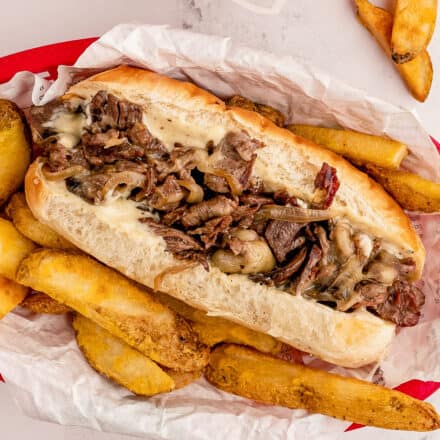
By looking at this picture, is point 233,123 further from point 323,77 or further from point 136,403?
point 136,403

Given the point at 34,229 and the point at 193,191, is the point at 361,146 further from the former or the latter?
the point at 34,229

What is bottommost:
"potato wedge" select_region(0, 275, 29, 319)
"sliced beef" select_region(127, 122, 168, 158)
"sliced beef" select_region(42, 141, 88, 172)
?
"potato wedge" select_region(0, 275, 29, 319)

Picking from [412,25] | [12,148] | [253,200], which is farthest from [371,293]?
[12,148]

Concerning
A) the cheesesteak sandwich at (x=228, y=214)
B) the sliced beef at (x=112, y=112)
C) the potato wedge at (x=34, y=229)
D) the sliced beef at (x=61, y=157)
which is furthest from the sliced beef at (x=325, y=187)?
the potato wedge at (x=34, y=229)

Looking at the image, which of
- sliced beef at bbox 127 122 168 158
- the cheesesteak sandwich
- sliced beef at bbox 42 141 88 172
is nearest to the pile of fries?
the cheesesteak sandwich

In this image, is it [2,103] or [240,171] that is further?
[2,103]

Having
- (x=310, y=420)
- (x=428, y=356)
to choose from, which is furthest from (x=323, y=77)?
(x=310, y=420)

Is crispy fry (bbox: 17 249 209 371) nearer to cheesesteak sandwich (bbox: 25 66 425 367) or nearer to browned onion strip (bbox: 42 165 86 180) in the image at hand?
cheesesteak sandwich (bbox: 25 66 425 367)
